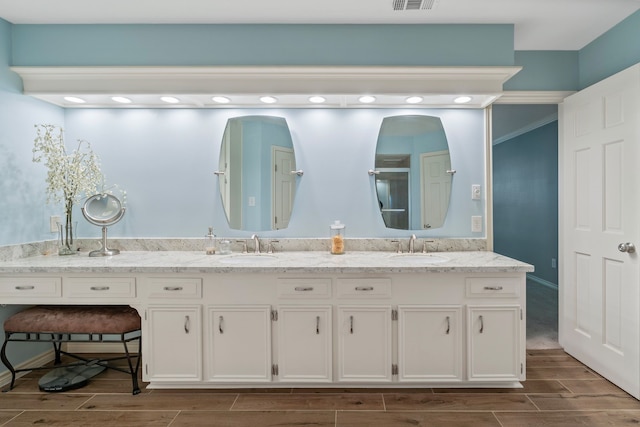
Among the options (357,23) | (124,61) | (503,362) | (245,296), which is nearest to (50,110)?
(124,61)

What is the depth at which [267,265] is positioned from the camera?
7.24 ft

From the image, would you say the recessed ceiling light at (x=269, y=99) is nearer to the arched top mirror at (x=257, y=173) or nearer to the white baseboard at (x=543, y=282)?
the arched top mirror at (x=257, y=173)

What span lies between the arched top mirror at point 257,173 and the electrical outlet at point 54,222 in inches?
48.3

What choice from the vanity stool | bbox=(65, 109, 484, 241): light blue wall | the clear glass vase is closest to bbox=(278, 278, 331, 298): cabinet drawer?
bbox=(65, 109, 484, 241): light blue wall

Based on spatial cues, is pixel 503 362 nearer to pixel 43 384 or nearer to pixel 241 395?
pixel 241 395

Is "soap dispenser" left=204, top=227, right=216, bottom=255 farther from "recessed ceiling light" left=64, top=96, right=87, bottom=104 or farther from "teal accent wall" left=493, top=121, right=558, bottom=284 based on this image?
"teal accent wall" left=493, top=121, right=558, bottom=284

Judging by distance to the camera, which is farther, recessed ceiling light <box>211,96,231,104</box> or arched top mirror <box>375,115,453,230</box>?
arched top mirror <box>375,115,453,230</box>

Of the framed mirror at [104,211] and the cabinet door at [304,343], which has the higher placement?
the framed mirror at [104,211]

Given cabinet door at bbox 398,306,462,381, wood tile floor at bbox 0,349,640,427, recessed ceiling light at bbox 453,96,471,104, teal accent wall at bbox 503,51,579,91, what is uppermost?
teal accent wall at bbox 503,51,579,91

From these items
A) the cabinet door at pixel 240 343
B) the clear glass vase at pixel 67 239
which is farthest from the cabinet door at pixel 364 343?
the clear glass vase at pixel 67 239

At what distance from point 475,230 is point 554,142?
10.3 feet

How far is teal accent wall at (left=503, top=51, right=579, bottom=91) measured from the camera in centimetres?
286

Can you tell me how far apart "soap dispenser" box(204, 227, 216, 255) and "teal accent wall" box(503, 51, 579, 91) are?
98.7 inches

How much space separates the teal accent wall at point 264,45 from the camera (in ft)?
8.12
